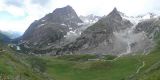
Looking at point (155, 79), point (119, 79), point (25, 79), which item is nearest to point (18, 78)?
point (25, 79)

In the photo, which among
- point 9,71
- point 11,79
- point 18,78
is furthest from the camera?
point 9,71

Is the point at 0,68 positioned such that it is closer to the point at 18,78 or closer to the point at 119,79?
the point at 18,78

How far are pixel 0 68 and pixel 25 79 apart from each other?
6642 millimetres

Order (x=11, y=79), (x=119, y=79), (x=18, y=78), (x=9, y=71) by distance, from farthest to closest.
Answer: (x=119, y=79)
(x=9, y=71)
(x=18, y=78)
(x=11, y=79)

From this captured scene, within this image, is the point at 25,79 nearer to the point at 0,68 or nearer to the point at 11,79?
the point at 0,68

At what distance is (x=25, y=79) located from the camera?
310ft

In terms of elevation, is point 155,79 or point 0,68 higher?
point 0,68

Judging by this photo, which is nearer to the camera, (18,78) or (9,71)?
(18,78)

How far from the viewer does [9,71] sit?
9669 centimetres

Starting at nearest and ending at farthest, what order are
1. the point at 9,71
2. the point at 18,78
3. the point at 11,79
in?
1. the point at 11,79
2. the point at 18,78
3. the point at 9,71

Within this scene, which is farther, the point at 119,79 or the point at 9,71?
the point at 119,79

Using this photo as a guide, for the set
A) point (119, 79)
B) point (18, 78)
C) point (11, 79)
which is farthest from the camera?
point (119, 79)

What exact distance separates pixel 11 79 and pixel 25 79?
42.4 ft

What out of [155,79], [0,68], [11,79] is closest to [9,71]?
[0,68]
